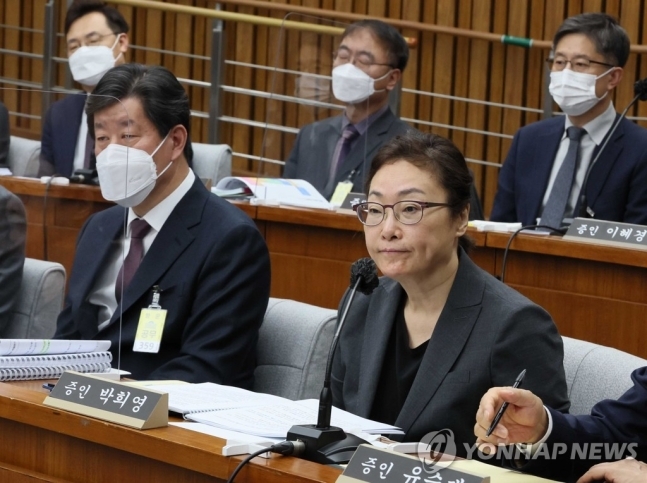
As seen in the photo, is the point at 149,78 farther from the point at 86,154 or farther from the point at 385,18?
the point at 385,18

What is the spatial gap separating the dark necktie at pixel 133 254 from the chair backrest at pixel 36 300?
0.47 ft

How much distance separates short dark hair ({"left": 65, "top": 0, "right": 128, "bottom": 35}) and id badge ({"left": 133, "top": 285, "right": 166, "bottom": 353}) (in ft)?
10.6

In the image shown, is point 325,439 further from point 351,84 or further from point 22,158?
point 351,84

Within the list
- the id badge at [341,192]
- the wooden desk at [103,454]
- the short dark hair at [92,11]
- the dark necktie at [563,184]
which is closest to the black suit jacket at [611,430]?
the wooden desk at [103,454]

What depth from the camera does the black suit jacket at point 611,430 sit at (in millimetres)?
2072

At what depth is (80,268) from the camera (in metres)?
3.00

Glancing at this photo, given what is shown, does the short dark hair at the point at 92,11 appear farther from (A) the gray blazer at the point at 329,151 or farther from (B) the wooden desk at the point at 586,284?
(B) the wooden desk at the point at 586,284

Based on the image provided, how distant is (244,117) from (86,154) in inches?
169

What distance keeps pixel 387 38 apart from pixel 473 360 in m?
3.16

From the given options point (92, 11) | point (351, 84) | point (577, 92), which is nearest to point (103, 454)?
point (577, 92)

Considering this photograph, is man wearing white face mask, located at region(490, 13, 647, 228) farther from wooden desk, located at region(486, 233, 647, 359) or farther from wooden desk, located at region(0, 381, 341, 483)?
wooden desk, located at region(0, 381, 341, 483)

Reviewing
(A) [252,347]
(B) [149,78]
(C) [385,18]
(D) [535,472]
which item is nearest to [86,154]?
(B) [149,78]

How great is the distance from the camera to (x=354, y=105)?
17.2 ft

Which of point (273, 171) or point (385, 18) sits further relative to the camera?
point (385, 18)
